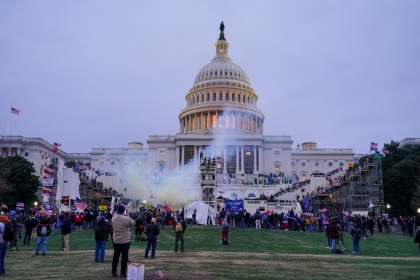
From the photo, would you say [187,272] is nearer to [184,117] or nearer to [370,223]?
[370,223]

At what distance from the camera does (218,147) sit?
11006 cm

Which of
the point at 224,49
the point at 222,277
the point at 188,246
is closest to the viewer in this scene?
the point at 222,277

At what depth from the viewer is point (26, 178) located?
206 feet

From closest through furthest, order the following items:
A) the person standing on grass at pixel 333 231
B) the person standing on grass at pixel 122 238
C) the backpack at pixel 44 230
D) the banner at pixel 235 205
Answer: the person standing on grass at pixel 122 238
the backpack at pixel 44 230
the person standing on grass at pixel 333 231
the banner at pixel 235 205

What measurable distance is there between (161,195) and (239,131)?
5856 centimetres

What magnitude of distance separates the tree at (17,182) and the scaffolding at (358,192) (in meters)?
44.3

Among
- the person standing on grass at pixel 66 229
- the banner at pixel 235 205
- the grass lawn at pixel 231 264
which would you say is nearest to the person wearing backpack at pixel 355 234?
the grass lawn at pixel 231 264

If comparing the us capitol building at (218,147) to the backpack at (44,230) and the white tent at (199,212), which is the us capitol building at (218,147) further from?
the backpack at (44,230)

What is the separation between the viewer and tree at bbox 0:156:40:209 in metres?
59.1

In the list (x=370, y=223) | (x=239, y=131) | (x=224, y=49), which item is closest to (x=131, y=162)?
(x=239, y=131)

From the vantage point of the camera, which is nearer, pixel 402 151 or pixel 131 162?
pixel 402 151

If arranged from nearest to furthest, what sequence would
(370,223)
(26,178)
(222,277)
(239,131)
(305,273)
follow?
(222,277), (305,273), (370,223), (26,178), (239,131)

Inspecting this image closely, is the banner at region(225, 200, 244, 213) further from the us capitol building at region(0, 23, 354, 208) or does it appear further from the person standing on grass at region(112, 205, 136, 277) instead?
the us capitol building at region(0, 23, 354, 208)

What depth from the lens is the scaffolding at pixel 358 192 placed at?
5491cm
